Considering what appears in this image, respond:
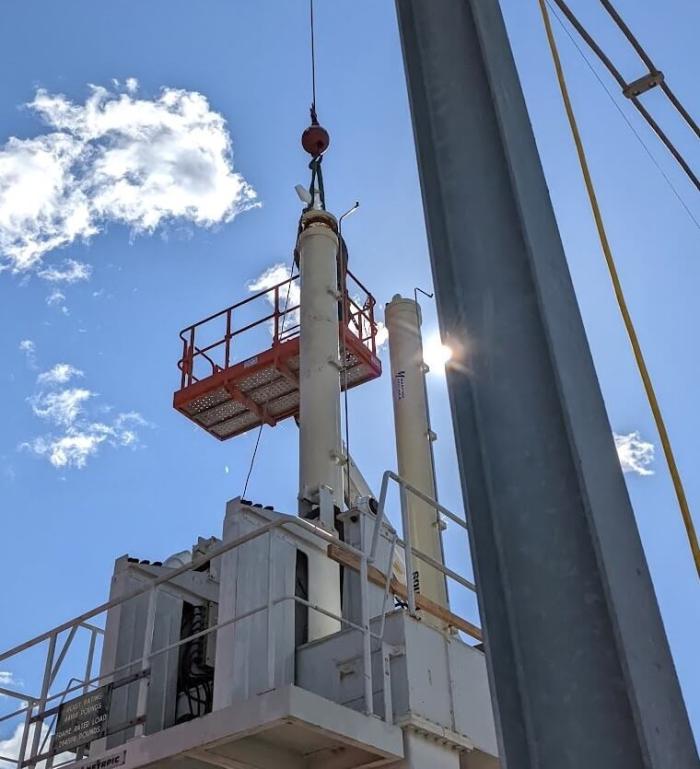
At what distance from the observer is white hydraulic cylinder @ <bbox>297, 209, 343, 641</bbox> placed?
1022cm

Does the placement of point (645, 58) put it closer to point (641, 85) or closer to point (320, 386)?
point (641, 85)

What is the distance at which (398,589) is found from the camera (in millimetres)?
9711

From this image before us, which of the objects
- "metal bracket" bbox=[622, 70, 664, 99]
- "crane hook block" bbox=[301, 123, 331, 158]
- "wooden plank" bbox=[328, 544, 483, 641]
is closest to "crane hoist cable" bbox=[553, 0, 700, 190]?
"metal bracket" bbox=[622, 70, 664, 99]

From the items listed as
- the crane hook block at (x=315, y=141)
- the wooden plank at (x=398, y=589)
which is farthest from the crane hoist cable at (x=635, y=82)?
the crane hook block at (x=315, y=141)

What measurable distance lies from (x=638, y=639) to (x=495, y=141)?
7.67ft

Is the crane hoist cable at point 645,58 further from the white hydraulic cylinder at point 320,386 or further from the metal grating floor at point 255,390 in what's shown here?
the metal grating floor at point 255,390

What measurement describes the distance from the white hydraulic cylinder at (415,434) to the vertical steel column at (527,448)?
8.99 m

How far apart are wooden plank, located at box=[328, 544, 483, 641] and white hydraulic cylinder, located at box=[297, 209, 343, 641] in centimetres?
21

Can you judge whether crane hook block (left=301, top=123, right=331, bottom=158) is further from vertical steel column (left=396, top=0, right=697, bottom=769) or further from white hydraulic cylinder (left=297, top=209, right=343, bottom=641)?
vertical steel column (left=396, top=0, right=697, bottom=769)

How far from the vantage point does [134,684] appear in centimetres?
980

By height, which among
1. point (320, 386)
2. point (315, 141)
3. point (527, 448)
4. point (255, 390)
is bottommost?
point (527, 448)

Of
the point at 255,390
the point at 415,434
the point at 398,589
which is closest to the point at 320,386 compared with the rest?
the point at 415,434

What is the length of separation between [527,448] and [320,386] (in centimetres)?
897

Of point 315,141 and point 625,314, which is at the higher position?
point 315,141
